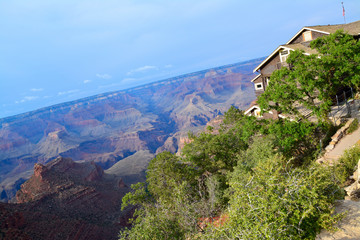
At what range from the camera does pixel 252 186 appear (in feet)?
30.6

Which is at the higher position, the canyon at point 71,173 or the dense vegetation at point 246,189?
the dense vegetation at point 246,189

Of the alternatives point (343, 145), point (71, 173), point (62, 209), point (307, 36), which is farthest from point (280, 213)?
point (71, 173)

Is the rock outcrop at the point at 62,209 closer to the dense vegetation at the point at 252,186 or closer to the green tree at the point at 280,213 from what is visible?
the dense vegetation at the point at 252,186

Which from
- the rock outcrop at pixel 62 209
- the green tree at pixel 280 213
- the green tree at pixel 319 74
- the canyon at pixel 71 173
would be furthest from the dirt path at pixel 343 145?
the rock outcrop at pixel 62 209

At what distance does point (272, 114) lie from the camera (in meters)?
25.7

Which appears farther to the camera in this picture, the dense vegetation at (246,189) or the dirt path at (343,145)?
the dirt path at (343,145)

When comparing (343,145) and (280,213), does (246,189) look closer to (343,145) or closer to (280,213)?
(280,213)

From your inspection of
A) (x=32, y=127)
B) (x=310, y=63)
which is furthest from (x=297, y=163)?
(x=32, y=127)

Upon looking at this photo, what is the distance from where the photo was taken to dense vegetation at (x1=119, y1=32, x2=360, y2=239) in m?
7.93

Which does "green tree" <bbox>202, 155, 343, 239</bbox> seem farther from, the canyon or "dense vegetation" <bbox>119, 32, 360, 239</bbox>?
the canyon

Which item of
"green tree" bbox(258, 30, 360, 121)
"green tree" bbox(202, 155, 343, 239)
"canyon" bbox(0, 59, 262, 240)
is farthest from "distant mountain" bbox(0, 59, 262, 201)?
"green tree" bbox(202, 155, 343, 239)

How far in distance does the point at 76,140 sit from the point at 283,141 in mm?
152593

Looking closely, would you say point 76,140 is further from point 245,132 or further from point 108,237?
point 245,132

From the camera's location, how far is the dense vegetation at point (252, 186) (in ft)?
26.0
